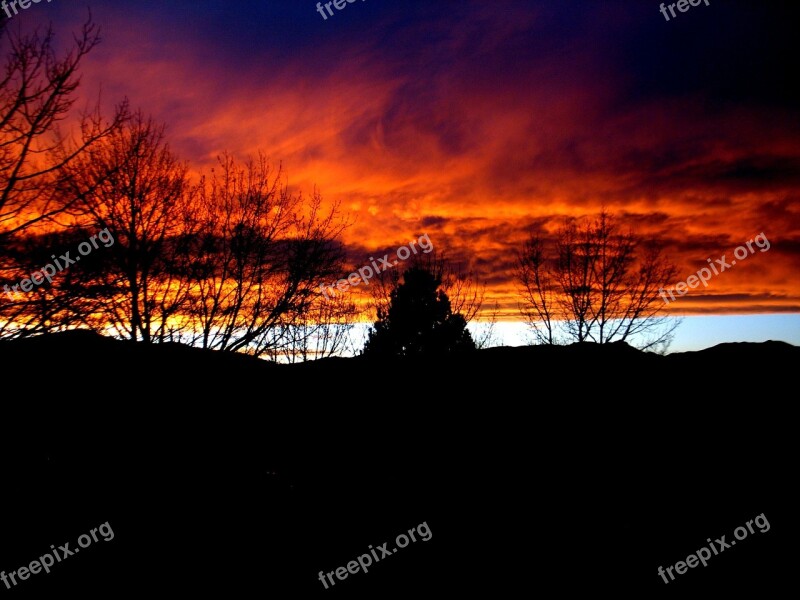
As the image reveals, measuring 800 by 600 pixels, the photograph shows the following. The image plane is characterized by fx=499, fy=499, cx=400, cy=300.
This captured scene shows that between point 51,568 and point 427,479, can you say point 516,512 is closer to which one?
point 427,479

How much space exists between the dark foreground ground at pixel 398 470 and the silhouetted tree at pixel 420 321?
19.2 meters

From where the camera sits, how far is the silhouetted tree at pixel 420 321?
28.6 meters

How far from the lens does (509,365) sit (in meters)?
9.20

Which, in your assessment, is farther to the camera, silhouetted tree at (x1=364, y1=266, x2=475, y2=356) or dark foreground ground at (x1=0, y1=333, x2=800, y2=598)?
silhouetted tree at (x1=364, y1=266, x2=475, y2=356)

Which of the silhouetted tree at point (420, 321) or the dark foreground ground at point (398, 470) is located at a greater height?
the silhouetted tree at point (420, 321)

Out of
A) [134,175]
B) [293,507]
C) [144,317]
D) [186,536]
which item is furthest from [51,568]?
[134,175]

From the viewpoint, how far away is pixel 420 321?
2873 centimetres

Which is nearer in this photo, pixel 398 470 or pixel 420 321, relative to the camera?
pixel 398 470

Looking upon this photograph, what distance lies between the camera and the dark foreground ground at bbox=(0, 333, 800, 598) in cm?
637

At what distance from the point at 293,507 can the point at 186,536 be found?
57.2 inches

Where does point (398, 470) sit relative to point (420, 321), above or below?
below

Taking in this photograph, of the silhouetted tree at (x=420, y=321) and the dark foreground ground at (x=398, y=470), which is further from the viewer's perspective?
the silhouetted tree at (x=420, y=321)

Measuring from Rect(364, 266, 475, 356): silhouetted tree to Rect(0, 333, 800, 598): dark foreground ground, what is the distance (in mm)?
19170

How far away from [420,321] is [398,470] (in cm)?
2105
